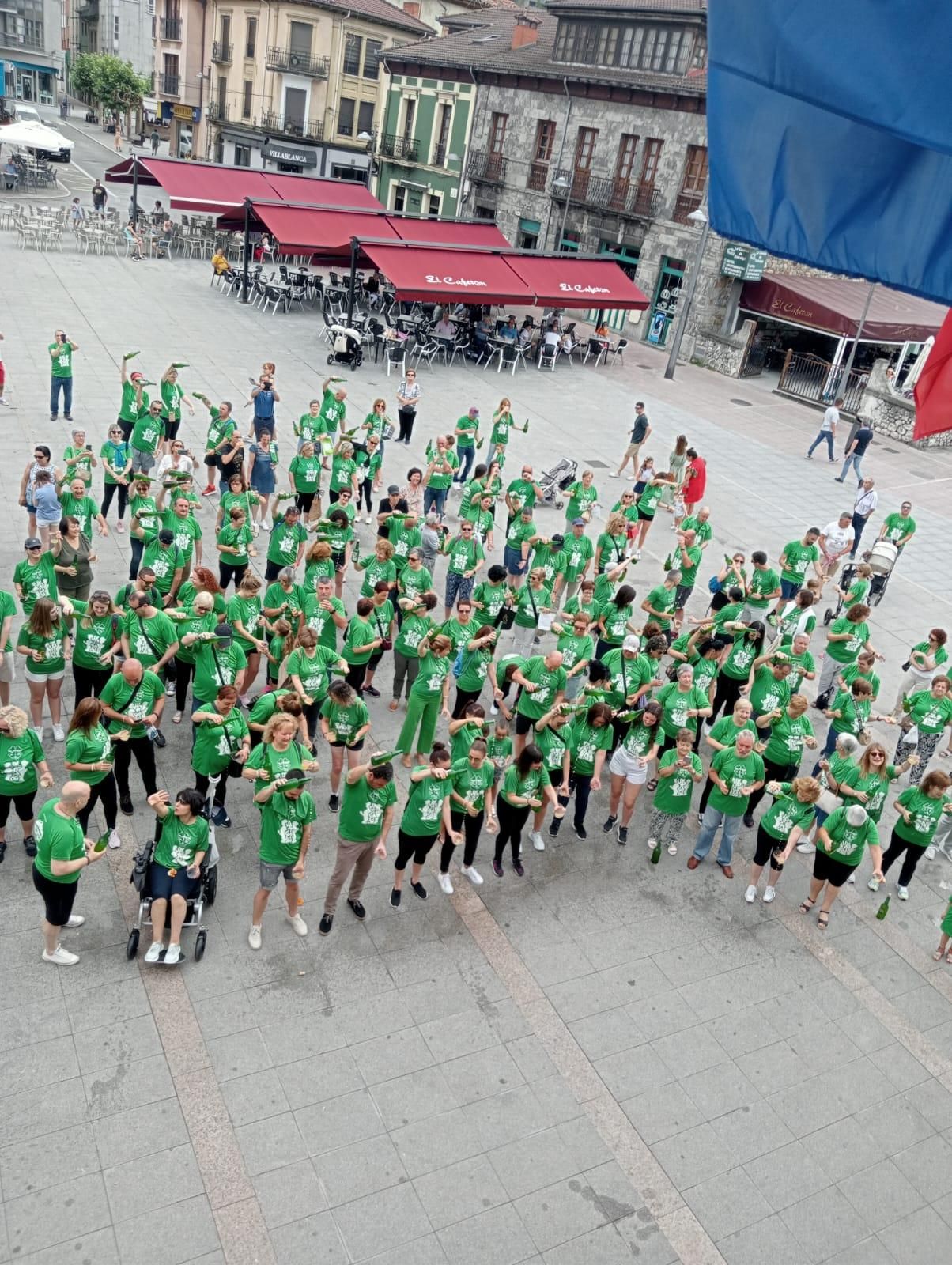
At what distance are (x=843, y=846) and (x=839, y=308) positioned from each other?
25039 millimetres

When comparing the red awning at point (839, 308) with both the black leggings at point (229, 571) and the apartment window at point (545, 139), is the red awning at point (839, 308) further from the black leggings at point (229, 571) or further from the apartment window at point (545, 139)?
the black leggings at point (229, 571)

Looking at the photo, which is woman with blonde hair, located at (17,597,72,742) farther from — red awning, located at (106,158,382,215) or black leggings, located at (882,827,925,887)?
red awning, located at (106,158,382,215)

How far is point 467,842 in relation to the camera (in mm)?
8508

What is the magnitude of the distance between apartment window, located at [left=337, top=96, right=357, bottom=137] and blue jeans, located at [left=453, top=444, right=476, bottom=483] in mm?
42687

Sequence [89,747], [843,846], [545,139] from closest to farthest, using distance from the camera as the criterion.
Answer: [89,747] < [843,846] < [545,139]

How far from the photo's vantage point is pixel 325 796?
942cm

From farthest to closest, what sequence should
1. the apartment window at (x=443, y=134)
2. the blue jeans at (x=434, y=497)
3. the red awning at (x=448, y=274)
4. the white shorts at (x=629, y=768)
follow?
the apartment window at (x=443, y=134) < the red awning at (x=448, y=274) < the blue jeans at (x=434, y=497) < the white shorts at (x=629, y=768)

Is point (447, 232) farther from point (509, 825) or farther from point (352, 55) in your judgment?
point (352, 55)

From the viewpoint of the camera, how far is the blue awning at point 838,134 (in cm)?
309

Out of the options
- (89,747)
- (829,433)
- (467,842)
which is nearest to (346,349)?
(829,433)

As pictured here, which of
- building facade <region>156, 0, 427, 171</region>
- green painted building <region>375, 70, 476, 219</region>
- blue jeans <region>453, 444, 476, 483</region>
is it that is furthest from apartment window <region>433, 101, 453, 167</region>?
blue jeans <region>453, 444, 476, 483</region>

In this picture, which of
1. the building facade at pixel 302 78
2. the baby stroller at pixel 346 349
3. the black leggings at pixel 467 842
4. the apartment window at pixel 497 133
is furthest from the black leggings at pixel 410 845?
the building facade at pixel 302 78

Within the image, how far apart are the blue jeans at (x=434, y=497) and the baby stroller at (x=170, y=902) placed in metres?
8.18

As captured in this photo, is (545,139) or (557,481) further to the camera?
(545,139)
